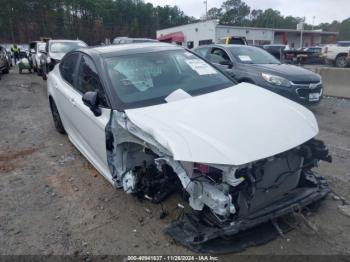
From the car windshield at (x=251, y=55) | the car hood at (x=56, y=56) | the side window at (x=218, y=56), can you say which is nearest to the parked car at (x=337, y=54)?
the car windshield at (x=251, y=55)

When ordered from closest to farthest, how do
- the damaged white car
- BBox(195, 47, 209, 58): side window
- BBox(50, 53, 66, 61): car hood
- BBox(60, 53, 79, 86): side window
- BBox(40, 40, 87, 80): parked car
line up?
the damaged white car, BBox(60, 53, 79, 86): side window, BBox(195, 47, 209, 58): side window, BBox(40, 40, 87, 80): parked car, BBox(50, 53, 66, 61): car hood

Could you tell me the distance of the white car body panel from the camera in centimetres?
339

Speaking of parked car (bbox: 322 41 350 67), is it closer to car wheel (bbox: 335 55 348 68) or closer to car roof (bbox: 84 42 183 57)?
car wheel (bbox: 335 55 348 68)

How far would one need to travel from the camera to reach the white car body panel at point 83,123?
3.39 meters

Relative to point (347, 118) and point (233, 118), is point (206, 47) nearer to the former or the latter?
point (347, 118)

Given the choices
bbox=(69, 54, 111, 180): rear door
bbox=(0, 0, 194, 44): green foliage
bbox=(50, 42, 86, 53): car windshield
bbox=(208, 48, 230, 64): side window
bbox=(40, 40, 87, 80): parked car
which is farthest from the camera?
bbox=(0, 0, 194, 44): green foliage

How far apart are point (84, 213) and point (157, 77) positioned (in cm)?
174

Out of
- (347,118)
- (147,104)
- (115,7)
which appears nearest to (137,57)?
(147,104)

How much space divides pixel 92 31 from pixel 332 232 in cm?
5819

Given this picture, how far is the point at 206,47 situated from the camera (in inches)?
347

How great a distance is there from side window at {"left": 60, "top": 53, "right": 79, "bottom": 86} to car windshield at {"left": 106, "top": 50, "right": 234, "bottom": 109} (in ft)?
3.49

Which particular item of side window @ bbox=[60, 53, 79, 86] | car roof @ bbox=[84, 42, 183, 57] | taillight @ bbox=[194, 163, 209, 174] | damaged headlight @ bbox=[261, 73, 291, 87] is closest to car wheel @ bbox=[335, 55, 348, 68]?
damaged headlight @ bbox=[261, 73, 291, 87]

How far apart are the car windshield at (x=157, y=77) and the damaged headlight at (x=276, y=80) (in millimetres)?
3488

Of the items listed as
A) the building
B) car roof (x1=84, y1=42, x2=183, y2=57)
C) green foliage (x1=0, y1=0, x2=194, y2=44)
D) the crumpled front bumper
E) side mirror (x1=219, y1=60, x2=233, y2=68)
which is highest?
green foliage (x1=0, y1=0, x2=194, y2=44)
